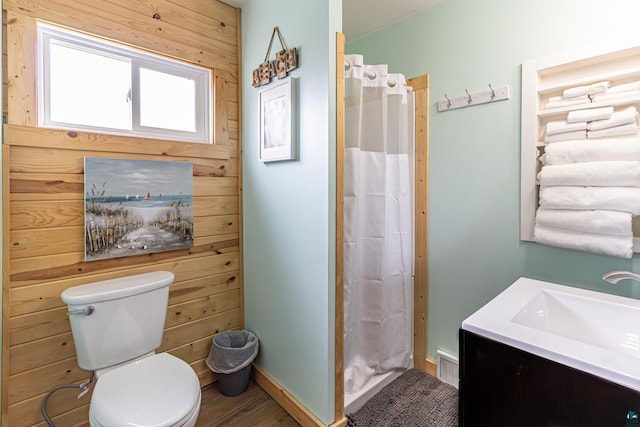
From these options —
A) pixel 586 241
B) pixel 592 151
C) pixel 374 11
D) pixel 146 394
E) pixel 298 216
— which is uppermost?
pixel 374 11

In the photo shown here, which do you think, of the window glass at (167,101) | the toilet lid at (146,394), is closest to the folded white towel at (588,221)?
the toilet lid at (146,394)

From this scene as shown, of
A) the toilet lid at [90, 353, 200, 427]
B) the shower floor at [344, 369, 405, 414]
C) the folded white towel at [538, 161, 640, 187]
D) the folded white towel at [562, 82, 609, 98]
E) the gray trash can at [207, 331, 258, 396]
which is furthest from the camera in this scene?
the gray trash can at [207, 331, 258, 396]

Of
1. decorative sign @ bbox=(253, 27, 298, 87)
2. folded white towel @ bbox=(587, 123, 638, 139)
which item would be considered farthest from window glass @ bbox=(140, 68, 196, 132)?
folded white towel @ bbox=(587, 123, 638, 139)

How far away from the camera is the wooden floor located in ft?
5.61

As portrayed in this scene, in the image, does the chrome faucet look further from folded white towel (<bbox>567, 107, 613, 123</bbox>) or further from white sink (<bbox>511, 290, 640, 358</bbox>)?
folded white towel (<bbox>567, 107, 613, 123</bbox>)

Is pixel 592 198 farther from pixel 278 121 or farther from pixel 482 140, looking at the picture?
pixel 278 121

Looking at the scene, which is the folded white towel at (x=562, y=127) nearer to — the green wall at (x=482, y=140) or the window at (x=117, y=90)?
the green wall at (x=482, y=140)

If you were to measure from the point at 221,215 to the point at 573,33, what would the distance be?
2.12m

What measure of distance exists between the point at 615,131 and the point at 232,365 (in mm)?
A: 2260

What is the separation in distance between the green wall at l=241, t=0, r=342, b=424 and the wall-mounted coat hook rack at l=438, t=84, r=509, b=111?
85cm

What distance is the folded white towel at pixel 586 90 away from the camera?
4.64 feet

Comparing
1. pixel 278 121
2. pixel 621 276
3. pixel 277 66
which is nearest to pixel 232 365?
pixel 278 121

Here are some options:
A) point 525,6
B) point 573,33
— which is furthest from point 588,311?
point 525,6

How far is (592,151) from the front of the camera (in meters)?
1.40
